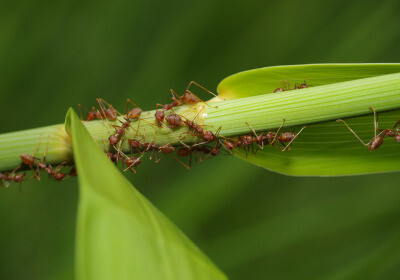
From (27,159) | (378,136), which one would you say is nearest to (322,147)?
(378,136)

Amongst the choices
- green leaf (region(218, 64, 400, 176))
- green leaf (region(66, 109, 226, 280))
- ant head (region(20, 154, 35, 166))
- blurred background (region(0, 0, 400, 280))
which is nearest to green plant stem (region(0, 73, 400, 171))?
ant head (region(20, 154, 35, 166))

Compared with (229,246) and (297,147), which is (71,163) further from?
(229,246)

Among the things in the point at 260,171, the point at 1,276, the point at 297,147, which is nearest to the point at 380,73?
the point at 297,147

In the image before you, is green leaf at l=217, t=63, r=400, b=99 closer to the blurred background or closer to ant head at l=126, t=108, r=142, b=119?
ant head at l=126, t=108, r=142, b=119

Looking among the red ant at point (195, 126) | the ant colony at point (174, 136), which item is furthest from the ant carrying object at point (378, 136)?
the red ant at point (195, 126)

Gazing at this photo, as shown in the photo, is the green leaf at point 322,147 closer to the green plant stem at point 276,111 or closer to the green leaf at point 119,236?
the green plant stem at point 276,111

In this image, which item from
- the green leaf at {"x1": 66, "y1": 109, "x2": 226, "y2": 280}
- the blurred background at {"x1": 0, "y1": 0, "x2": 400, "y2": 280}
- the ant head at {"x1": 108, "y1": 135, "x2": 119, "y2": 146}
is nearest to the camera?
the green leaf at {"x1": 66, "y1": 109, "x2": 226, "y2": 280}

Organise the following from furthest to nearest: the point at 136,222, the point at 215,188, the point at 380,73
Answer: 1. the point at 215,188
2. the point at 380,73
3. the point at 136,222

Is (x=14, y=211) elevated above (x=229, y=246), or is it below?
above
